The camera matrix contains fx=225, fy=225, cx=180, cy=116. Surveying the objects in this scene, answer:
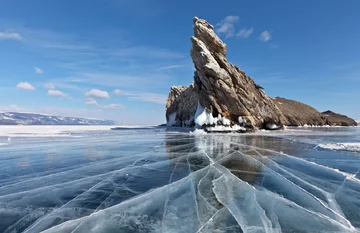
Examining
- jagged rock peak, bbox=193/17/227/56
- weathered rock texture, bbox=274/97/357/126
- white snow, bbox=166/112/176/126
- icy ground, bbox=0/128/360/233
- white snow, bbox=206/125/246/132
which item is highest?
jagged rock peak, bbox=193/17/227/56

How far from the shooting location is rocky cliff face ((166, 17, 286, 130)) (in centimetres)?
3988

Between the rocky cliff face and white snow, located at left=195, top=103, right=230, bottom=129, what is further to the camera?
white snow, located at left=195, top=103, right=230, bottom=129

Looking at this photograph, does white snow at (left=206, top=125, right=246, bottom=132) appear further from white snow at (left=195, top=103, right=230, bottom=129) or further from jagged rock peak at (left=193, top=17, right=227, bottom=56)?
jagged rock peak at (left=193, top=17, right=227, bottom=56)

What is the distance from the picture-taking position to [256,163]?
432 inches

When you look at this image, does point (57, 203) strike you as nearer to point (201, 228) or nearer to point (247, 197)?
point (201, 228)

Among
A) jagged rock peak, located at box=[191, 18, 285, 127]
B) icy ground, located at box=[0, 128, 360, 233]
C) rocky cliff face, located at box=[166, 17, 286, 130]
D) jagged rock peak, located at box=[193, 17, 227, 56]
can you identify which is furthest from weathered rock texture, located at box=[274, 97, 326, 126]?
icy ground, located at box=[0, 128, 360, 233]

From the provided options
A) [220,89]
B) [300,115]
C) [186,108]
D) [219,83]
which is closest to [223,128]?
[220,89]

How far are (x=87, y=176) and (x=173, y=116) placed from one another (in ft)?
249

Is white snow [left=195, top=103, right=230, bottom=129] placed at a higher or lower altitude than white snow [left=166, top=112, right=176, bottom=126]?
lower

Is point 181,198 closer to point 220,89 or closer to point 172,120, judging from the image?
point 220,89

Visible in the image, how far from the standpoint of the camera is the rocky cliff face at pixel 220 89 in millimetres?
39875

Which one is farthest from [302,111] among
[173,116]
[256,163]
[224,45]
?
[256,163]

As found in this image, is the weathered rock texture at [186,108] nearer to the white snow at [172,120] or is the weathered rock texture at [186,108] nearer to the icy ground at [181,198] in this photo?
the white snow at [172,120]

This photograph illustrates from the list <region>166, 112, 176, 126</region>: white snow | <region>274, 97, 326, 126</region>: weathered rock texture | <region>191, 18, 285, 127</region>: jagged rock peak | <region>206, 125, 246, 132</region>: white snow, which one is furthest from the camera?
<region>274, 97, 326, 126</region>: weathered rock texture
